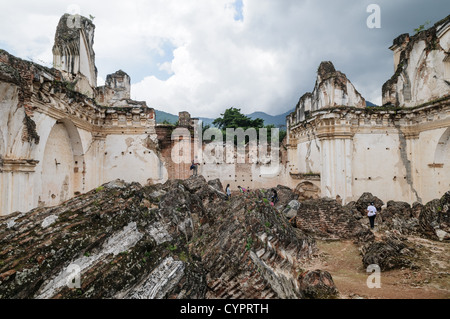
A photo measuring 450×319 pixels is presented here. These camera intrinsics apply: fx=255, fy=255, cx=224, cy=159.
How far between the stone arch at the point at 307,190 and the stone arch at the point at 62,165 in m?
10.5

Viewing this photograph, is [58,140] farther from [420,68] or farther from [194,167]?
[420,68]

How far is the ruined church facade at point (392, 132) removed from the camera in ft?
36.9

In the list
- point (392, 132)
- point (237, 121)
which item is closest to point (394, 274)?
point (392, 132)

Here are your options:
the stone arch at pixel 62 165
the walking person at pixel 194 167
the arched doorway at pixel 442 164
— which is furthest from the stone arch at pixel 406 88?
the stone arch at pixel 62 165

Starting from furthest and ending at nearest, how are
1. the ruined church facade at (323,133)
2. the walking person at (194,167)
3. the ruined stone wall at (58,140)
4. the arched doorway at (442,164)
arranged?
1. the walking person at (194,167)
2. the arched doorway at (442,164)
3. the ruined church facade at (323,133)
4. the ruined stone wall at (58,140)

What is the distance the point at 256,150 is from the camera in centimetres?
1631

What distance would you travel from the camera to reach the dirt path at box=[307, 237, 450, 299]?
16.1ft

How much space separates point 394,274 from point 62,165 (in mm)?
10325

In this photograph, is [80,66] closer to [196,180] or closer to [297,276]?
[196,180]

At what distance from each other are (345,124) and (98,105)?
35.3 ft

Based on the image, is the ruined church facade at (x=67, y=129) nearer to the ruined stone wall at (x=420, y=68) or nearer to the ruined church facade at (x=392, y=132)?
the ruined church facade at (x=392, y=132)

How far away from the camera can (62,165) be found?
8.92 metres

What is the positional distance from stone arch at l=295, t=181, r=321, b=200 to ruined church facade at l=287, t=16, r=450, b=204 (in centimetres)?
14
